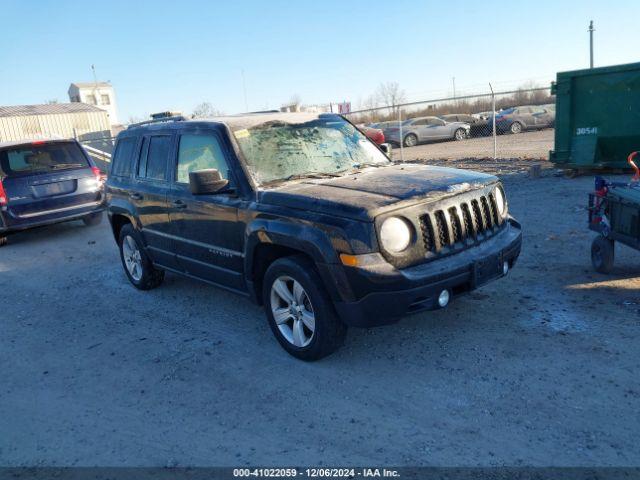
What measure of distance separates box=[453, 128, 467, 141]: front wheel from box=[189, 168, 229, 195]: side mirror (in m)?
23.2

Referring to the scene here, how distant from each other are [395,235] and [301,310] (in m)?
0.97

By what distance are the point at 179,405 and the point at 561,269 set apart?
4212mm

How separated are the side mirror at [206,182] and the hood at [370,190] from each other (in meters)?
0.36

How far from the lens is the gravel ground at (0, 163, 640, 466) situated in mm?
3162

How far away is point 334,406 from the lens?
3.62 m

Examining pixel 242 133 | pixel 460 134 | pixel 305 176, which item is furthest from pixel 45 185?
pixel 460 134

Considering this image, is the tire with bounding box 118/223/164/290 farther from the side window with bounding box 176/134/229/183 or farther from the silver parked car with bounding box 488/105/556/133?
the silver parked car with bounding box 488/105/556/133

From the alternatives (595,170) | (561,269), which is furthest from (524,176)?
(561,269)

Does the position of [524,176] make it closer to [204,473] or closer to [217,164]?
[217,164]

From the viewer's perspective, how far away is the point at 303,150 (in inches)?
196

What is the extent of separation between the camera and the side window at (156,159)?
5.48 meters

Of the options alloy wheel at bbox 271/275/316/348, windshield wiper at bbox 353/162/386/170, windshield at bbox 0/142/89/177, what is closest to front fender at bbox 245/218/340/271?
alloy wheel at bbox 271/275/316/348

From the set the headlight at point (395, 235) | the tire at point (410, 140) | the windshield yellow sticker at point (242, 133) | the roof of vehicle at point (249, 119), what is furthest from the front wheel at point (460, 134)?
the headlight at point (395, 235)

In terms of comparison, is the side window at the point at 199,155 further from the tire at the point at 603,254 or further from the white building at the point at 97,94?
the white building at the point at 97,94
